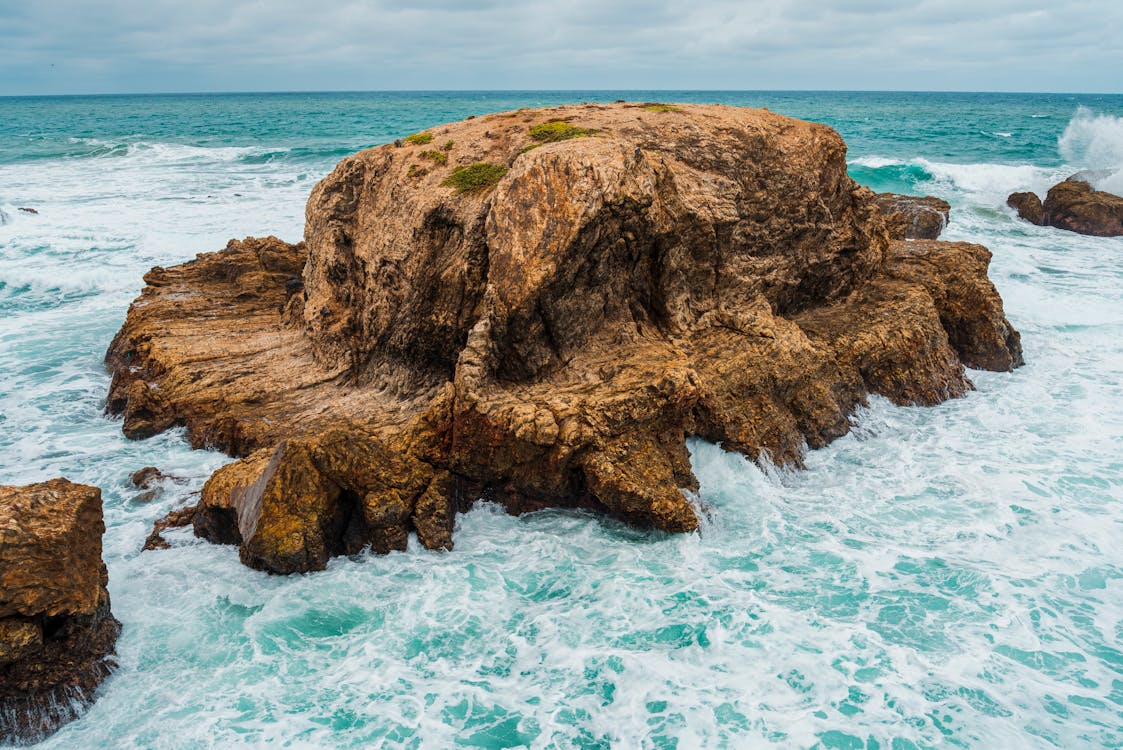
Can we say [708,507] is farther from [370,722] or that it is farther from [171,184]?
[171,184]

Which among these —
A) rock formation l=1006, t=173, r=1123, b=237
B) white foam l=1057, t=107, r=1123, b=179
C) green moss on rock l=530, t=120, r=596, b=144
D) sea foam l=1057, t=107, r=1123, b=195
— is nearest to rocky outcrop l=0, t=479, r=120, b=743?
green moss on rock l=530, t=120, r=596, b=144

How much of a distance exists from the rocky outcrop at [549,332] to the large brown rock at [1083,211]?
18.9 metres

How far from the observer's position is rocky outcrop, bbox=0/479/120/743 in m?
7.72

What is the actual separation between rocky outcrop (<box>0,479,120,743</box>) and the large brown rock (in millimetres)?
36333

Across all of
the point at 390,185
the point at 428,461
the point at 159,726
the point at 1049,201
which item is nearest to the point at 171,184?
the point at 390,185

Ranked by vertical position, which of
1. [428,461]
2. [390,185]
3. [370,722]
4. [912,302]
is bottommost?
[370,722]

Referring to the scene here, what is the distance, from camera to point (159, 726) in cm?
794

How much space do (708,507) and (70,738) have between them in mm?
8440

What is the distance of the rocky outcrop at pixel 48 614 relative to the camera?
25.3 ft

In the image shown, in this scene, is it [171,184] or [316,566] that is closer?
[316,566]

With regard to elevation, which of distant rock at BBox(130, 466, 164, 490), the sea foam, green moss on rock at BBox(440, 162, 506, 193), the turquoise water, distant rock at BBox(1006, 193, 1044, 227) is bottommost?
the turquoise water

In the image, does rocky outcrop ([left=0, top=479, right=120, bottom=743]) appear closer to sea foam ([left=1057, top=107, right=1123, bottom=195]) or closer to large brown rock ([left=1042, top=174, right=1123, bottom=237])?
large brown rock ([left=1042, top=174, right=1123, bottom=237])

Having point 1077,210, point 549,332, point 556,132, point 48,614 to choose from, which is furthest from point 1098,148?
point 48,614

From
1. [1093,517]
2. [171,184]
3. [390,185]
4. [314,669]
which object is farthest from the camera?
[171,184]
